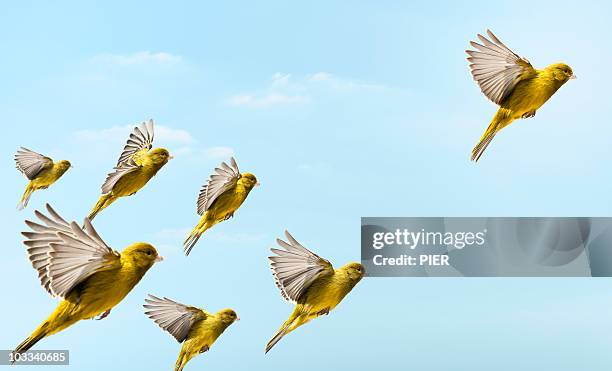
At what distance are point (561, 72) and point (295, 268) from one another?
7.24 feet

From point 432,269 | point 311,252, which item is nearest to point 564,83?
point 432,269

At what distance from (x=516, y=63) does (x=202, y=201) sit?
246 cm

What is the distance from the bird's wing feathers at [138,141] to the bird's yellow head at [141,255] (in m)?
2.32

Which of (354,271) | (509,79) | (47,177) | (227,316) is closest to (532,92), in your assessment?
(509,79)

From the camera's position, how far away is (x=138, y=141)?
6.68m

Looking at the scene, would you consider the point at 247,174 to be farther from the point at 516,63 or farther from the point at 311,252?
the point at 516,63

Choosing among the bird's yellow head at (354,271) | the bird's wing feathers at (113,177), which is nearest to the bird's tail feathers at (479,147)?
the bird's yellow head at (354,271)

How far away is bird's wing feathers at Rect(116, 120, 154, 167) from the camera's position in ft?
21.8

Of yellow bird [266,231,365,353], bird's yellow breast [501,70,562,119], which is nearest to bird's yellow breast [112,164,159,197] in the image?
yellow bird [266,231,365,353]

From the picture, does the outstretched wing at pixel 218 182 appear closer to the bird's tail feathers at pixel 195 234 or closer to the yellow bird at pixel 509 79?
the bird's tail feathers at pixel 195 234

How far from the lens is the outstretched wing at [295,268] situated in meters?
5.11

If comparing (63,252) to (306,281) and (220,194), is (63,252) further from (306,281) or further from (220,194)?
(220,194)

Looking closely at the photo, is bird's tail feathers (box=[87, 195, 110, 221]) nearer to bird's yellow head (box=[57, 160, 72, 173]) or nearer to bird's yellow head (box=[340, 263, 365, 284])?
bird's yellow head (box=[57, 160, 72, 173])

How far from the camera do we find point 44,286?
414 cm
